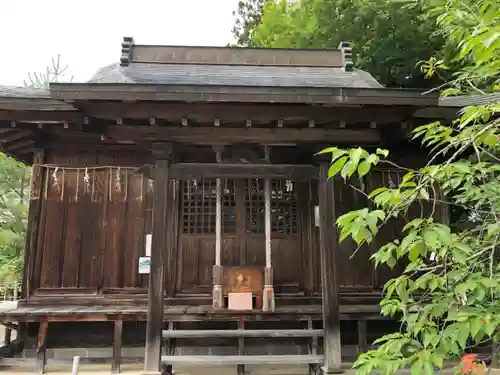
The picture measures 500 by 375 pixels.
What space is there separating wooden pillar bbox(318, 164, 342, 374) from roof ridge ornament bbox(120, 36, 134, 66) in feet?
13.0

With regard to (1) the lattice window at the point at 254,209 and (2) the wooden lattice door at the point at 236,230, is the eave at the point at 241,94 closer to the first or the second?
(2) the wooden lattice door at the point at 236,230

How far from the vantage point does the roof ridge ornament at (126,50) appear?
680cm

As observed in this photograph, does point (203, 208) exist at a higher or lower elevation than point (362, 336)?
higher

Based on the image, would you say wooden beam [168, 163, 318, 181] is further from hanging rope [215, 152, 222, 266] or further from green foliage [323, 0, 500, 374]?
green foliage [323, 0, 500, 374]

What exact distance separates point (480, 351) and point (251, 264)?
3.66 m

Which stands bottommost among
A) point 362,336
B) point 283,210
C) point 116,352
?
point 116,352

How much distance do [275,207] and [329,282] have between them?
1.92 metres

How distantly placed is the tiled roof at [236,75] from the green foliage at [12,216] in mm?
9323

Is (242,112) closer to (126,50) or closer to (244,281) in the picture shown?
(244,281)

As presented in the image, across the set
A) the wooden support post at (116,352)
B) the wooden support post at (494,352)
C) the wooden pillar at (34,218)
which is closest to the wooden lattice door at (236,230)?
the wooden support post at (116,352)

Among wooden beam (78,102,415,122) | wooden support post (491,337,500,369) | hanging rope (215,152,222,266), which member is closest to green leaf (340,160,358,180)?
wooden support post (491,337,500,369)

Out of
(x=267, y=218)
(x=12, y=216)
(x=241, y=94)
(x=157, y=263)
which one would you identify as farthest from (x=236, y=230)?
(x=12, y=216)

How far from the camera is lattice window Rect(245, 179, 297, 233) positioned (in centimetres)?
651

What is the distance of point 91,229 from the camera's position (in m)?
6.36
